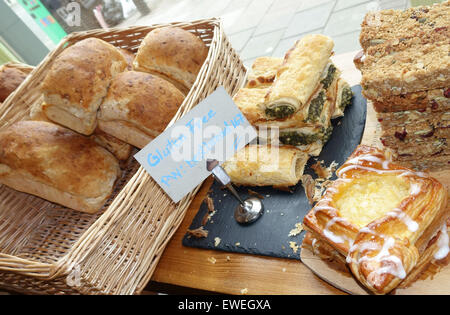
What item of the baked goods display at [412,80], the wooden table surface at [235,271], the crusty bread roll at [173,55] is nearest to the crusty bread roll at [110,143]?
the crusty bread roll at [173,55]

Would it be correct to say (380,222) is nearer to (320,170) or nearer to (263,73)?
(320,170)

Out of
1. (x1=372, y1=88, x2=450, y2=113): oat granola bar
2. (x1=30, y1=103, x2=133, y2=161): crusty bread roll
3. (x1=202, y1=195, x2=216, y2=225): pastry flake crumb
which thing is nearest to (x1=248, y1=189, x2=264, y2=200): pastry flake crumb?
(x1=202, y1=195, x2=216, y2=225): pastry flake crumb

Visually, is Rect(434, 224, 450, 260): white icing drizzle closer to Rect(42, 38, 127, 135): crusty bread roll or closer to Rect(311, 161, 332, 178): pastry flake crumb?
Rect(311, 161, 332, 178): pastry flake crumb

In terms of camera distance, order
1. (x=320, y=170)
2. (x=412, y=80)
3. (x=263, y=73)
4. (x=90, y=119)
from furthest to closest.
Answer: (x=263, y=73)
(x=90, y=119)
(x=320, y=170)
(x=412, y=80)

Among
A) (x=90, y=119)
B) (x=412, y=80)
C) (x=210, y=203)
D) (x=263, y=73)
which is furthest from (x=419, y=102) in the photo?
(x=90, y=119)

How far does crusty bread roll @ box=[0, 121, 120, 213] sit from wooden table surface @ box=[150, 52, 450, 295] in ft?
1.65

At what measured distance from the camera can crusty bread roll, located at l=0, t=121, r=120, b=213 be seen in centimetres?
177

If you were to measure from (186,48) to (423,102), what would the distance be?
131cm

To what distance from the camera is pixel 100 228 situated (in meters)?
1.35

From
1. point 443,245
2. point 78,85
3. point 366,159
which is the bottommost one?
point 443,245

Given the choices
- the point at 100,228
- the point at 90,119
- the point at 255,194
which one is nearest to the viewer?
the point at 100,228

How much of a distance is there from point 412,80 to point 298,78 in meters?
0.56

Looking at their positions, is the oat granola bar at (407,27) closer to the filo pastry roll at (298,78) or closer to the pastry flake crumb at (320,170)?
the filo pastry roll at (298,78)
